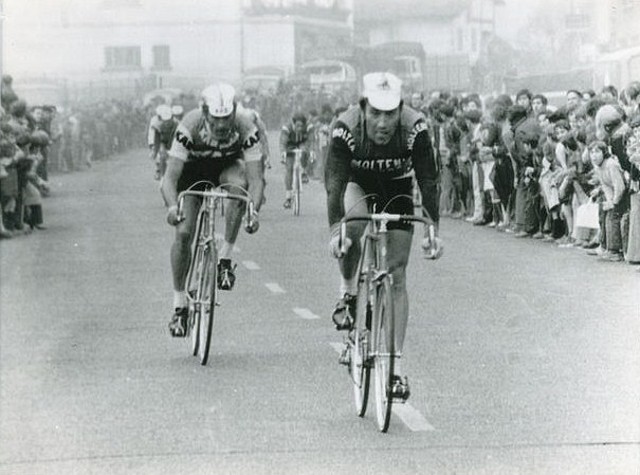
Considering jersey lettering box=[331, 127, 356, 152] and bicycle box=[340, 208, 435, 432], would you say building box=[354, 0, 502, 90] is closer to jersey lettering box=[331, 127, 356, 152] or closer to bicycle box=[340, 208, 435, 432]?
jersey lettering box=[331, 127, 356, 152]

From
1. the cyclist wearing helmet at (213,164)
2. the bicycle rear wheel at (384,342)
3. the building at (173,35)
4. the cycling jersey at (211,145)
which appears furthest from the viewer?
the cycling jersey at (211,145)

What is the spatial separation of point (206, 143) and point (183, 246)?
6.06 feet

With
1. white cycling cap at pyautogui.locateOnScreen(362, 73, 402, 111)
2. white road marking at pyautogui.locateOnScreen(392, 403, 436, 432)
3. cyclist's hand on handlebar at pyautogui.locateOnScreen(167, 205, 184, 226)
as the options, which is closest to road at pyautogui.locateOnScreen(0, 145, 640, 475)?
white road marking at pyautogui.locateOnScreen(392, 403, 436, 432)

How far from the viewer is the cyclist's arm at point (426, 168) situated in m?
6.98

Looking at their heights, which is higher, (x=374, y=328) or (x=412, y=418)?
(x=374, y=328)

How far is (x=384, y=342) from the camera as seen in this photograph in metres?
8.82

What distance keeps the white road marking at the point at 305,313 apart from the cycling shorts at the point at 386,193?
344 inches

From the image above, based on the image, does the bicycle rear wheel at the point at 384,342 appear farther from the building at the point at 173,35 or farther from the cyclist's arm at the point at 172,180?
the cyclist's arm at the point at 172,180

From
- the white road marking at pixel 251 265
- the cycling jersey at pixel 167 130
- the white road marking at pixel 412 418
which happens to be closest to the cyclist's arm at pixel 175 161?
the white road marking at pixel 412 418

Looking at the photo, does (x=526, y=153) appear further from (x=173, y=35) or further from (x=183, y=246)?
(x=173, y=35)

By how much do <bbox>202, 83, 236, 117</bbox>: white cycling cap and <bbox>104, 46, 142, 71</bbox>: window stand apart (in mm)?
354

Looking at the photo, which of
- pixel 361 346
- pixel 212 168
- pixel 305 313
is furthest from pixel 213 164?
pixel 305 313

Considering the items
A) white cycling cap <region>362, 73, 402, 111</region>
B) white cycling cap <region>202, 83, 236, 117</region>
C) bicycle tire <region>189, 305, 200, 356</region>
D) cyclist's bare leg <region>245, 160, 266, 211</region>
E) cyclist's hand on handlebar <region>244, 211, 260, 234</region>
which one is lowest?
bicycle tire <region>189, 305, 200, 356</region>

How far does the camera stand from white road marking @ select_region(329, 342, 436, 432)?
10.4 m
